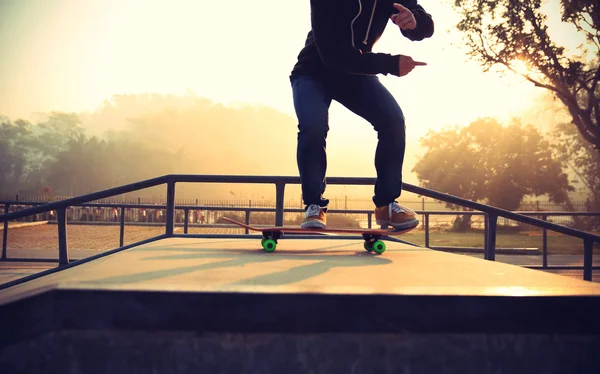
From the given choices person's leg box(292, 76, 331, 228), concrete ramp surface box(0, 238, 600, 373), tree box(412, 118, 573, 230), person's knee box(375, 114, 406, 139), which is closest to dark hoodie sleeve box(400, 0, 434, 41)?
person's knee box(375, 114, 406, 139)

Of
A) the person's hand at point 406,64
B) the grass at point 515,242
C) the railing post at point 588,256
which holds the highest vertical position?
the person's hand at point 406,64

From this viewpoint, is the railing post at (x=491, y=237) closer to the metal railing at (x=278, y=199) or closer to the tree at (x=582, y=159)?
the metal railing at (x=278, y=199)

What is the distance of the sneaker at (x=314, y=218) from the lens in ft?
9.43

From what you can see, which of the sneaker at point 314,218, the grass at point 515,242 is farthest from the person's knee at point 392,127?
the grass at point 515,242

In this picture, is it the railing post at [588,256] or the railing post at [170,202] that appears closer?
the railing post at [170,202]

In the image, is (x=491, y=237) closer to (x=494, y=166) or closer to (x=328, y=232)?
(x=328, y=232)

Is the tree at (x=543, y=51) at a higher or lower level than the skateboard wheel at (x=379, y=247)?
higher

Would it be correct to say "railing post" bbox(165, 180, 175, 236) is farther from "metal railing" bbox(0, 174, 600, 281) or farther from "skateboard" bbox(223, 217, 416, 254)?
"skateboard" bbox(223, 217, 416, 254)

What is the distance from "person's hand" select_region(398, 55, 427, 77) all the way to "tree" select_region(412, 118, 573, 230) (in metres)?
30.7

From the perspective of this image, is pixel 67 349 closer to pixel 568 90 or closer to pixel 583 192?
pixel 568 90

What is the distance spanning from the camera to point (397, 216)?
3.06 m

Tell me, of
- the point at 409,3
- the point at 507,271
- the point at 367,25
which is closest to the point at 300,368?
the point at 507,271

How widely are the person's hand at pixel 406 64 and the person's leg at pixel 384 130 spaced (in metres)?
0.32

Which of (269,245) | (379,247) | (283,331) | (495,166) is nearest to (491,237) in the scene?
(379,247)
